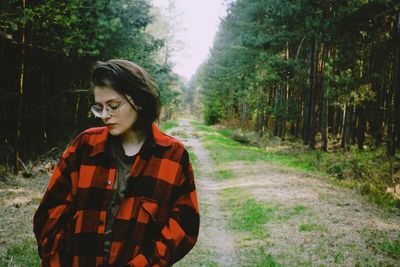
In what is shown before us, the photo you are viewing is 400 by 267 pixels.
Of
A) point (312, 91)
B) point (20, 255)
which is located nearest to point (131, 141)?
point (20, 255)

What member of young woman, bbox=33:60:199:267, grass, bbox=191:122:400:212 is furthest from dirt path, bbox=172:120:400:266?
young woman, bbox=33:60:199:267

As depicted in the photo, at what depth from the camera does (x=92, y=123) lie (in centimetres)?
1780

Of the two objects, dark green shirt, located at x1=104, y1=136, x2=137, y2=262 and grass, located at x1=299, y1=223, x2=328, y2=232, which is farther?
grass, located at x1=299, y1=223, x2=328, y2=232

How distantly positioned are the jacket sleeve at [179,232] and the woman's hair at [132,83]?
A: 0.36 m

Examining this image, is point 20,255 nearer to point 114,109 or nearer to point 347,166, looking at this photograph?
point 114,109

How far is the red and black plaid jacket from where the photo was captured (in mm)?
2244

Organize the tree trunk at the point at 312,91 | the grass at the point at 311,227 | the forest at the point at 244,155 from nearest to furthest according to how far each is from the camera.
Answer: the forest at the point at 244,155 < the grass at the point at 311,227 < the tree trunk at the point at 312,91

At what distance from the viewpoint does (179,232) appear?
2.32 meters

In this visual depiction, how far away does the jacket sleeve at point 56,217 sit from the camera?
2.28m

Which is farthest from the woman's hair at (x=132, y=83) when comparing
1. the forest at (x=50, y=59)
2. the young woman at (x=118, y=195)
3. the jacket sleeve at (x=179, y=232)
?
the forest at (x=50, y=59)

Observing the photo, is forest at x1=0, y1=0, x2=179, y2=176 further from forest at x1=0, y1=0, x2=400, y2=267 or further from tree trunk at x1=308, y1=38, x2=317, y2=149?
tree trunk at x1=308, y1=38, x2=317, y2=149

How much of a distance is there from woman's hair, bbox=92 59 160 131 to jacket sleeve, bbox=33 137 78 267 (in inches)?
18.9

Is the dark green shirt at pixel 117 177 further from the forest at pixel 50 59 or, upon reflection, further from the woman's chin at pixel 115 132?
the forest at pixel 50 59

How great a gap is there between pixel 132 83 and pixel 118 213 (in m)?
0.77
